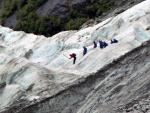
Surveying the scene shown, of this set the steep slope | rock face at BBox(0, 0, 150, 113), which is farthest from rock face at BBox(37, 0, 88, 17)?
rock face at BBox(0, 0, 150, 113)

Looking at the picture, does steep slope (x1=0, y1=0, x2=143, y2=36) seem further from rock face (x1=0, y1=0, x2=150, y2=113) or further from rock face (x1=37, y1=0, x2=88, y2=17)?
rock face (x1=0, y1=0, x2=150, y2=113)

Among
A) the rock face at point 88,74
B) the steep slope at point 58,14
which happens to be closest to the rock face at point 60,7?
the steep slope at point 58,14

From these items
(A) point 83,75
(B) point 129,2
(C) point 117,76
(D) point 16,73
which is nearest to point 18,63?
(D) point 16,73

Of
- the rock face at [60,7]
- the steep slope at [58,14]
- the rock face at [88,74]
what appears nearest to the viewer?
the rock face at [88,74]

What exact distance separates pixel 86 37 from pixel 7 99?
266 inches

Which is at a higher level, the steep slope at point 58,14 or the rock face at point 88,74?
the rock face at point 88,74

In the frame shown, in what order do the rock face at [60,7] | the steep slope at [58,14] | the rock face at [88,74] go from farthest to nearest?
the rock face at [60,7], the steep slope at [58,14], the rock face at [88,74]

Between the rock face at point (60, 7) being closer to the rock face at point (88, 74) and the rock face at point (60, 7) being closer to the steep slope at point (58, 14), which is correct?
the steep slope at point (58, 14)

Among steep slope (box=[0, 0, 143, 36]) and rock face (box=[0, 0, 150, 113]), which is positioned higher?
rock face (box=[0, 0, 150, 113])

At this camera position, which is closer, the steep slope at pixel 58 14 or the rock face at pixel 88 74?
the rock face at pixel 88 74

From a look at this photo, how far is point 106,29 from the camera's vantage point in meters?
29.3

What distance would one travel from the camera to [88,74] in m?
24.8

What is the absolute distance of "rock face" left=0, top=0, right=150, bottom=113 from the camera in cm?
2244

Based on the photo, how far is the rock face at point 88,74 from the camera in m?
22.4
